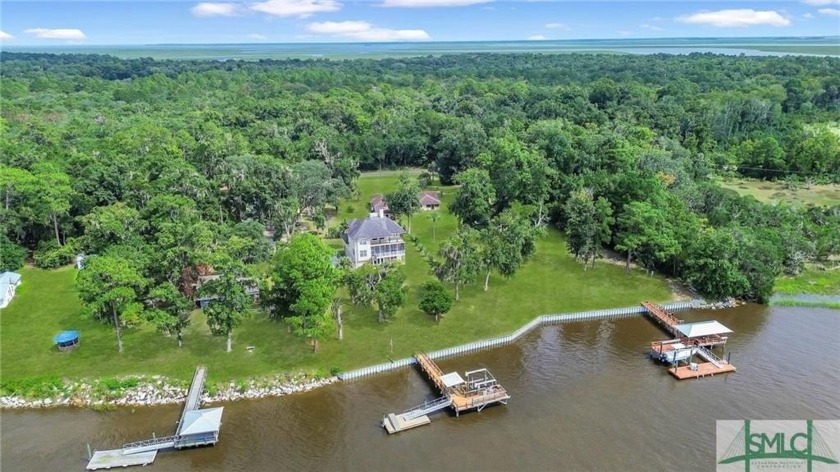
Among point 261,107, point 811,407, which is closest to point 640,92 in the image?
point 261,107

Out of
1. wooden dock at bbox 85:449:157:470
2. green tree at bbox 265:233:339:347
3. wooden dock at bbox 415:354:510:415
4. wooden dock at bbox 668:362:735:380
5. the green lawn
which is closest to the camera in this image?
wooden dock at bbox 85:449:157:470

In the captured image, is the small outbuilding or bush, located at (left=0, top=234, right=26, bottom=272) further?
the small outbuilding

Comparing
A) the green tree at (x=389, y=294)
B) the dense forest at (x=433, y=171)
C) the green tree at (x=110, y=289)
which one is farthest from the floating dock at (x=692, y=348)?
the green tree at (x=110, y=289)

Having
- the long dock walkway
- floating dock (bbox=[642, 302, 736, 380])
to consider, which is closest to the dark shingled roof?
the long dock walkway

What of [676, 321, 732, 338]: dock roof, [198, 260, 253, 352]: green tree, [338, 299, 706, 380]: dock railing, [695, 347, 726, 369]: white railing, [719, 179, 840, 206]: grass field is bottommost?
[695, 347, 726, 369]: white railing

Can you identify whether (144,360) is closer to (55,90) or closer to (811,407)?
(811,407)

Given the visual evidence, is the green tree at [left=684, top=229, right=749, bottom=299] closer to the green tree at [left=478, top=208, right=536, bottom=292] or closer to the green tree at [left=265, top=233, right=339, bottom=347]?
the green tree at [left=478, top=208, right=536, bottom=292]

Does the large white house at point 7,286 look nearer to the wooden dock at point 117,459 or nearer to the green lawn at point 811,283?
the wooden dock at point 117,459
